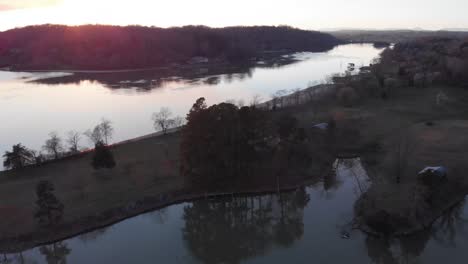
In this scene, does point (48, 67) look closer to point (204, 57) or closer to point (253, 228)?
point (204, 57)

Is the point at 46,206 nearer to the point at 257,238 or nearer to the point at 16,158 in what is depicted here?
the point at 16,158

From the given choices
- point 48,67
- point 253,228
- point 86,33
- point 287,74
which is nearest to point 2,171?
point 253,228

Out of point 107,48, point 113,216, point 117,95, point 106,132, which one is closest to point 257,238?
point 113,216

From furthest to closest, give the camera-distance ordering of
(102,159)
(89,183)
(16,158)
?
(16,158), (102,159), (89,183)

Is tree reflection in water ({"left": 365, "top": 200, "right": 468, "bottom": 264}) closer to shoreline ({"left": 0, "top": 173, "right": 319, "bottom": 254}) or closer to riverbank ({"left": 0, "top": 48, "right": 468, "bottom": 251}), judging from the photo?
riverbank ({"left": 0, "top": 48, "right": 468, "bottom": 251})

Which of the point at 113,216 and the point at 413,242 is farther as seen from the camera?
the point at 113,216

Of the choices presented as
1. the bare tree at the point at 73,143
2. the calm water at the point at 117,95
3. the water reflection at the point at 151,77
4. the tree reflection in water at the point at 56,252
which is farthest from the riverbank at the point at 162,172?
the water reflection at the point at 151,77
